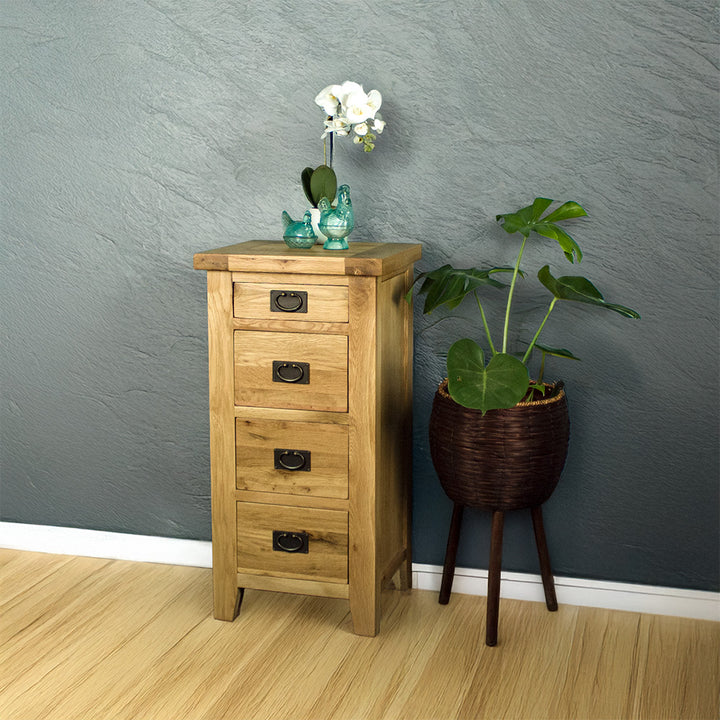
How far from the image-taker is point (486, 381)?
6.55 feet

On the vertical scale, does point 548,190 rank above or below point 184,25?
below

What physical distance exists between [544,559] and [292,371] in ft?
2.68

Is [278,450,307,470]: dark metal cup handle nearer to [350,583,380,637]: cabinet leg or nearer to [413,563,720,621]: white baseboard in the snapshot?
[350,583,380,637]: cabinet leg

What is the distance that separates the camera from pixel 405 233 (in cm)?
240

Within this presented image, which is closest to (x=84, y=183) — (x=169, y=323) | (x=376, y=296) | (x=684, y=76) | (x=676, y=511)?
(x=169, y=323)

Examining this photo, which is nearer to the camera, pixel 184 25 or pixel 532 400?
pixel 532 400

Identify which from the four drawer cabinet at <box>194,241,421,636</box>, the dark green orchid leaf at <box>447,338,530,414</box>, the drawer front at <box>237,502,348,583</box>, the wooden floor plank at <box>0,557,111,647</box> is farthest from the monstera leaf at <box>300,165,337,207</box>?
the wooden floor plank at <box>0,557,111,647</box>

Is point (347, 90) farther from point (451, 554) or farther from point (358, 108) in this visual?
point (451, 554)

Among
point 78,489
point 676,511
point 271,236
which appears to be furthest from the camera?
point 78,489

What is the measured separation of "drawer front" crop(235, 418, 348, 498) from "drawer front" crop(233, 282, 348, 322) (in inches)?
10.3

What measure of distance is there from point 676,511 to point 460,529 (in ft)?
1.82

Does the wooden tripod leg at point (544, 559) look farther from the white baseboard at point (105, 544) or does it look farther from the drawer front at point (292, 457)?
the white baseboard at point (105, 544)

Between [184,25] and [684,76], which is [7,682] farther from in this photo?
[684,76]

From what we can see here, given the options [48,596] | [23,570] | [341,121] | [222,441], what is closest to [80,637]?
[48,596]
